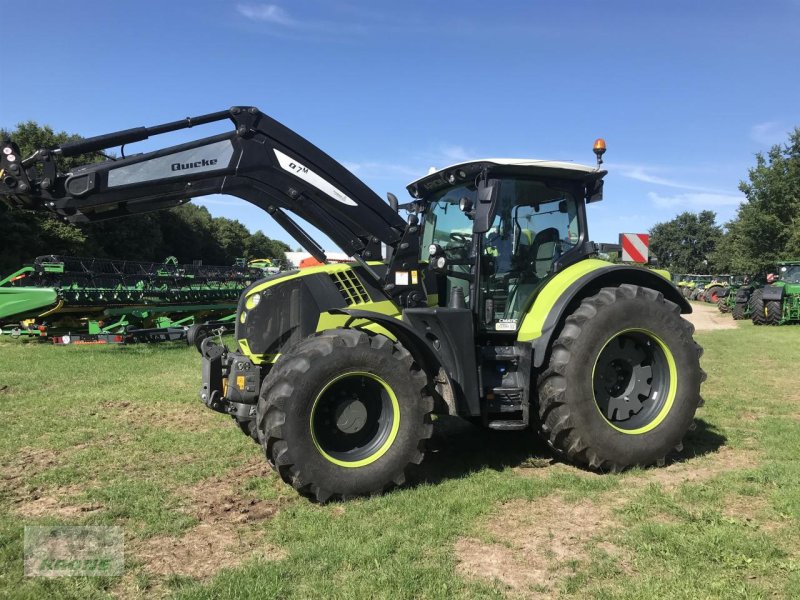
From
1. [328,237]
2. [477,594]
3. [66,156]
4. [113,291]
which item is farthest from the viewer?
[113,291]

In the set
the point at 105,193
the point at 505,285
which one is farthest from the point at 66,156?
the point at 505,285

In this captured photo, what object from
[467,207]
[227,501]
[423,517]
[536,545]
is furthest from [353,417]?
[467,207]

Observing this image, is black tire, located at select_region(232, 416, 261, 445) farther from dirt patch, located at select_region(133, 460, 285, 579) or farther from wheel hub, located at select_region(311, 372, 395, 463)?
wheel hub, located at select_region(311, 372, 395, 463)

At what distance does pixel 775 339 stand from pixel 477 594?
52.1 ft

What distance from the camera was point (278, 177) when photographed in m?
5.20

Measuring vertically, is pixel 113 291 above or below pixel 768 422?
above

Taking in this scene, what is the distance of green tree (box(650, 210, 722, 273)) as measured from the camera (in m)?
86.7

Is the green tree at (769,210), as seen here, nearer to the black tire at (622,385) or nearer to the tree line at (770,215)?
the tree line at (770,215)

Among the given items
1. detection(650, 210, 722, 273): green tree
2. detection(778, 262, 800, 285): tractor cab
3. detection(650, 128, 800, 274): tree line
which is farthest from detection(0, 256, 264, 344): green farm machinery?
detection(650, 210, 722, 273): green tree

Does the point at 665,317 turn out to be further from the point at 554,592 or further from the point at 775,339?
the point at 775,339

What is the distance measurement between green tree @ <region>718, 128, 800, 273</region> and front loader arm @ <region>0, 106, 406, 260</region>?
130 feet

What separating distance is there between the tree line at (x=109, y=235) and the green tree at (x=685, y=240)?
61184mm

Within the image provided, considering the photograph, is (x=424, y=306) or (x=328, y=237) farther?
(x=328, y=237)

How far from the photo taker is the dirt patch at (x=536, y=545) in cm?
336
